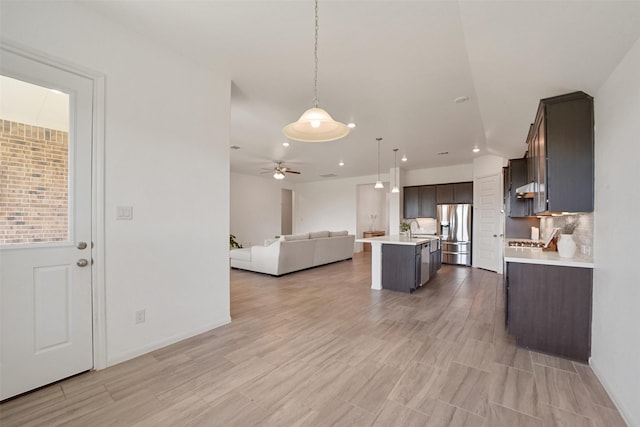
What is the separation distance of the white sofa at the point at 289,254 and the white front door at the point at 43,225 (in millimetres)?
3729

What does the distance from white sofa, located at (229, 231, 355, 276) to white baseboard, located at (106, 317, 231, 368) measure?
8.65 ft

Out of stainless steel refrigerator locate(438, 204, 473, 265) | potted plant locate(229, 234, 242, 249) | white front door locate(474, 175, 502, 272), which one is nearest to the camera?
white front door locate(474, 175, 502, 272)

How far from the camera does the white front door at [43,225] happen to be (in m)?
1.90

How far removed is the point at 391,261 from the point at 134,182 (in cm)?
380

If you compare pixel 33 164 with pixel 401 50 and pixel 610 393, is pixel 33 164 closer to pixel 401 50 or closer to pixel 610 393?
pixel 401 50

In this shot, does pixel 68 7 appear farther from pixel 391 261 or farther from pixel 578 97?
pixel 391 261

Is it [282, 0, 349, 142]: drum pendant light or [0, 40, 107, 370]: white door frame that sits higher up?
[282, 0, 349, 142]: drum pendant light

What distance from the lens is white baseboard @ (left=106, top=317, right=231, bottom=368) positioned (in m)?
2.35

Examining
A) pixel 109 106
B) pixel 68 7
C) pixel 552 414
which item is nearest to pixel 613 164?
pixel 552 414

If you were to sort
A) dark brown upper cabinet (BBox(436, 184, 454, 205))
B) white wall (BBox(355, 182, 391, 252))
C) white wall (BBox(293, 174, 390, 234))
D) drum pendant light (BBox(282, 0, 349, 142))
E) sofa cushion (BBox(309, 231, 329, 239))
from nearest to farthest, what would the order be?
drum pendant light (BBox(282, 0, 349, 142)) < sofa cushion (BBox(309, 231, 329, 239)) < dark brown upper cabinet (BBox(436, 184, 454, 205)) < white wall (BBox(293, 174, 390, 234)) < white wall (BBox(355, 182, 391, 252))

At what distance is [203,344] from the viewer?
272 cm

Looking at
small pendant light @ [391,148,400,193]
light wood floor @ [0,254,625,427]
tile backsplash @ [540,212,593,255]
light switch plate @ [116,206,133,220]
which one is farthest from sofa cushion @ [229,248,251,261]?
tile backsplash @ [540,212,593,255]

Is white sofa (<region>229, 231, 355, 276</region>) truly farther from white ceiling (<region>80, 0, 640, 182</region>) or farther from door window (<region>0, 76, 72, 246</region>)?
door window (<region>0, 76, 72, 246</region>)

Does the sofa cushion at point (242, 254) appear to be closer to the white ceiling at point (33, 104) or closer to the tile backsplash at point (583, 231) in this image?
the white ceiling at point (33, 104)
